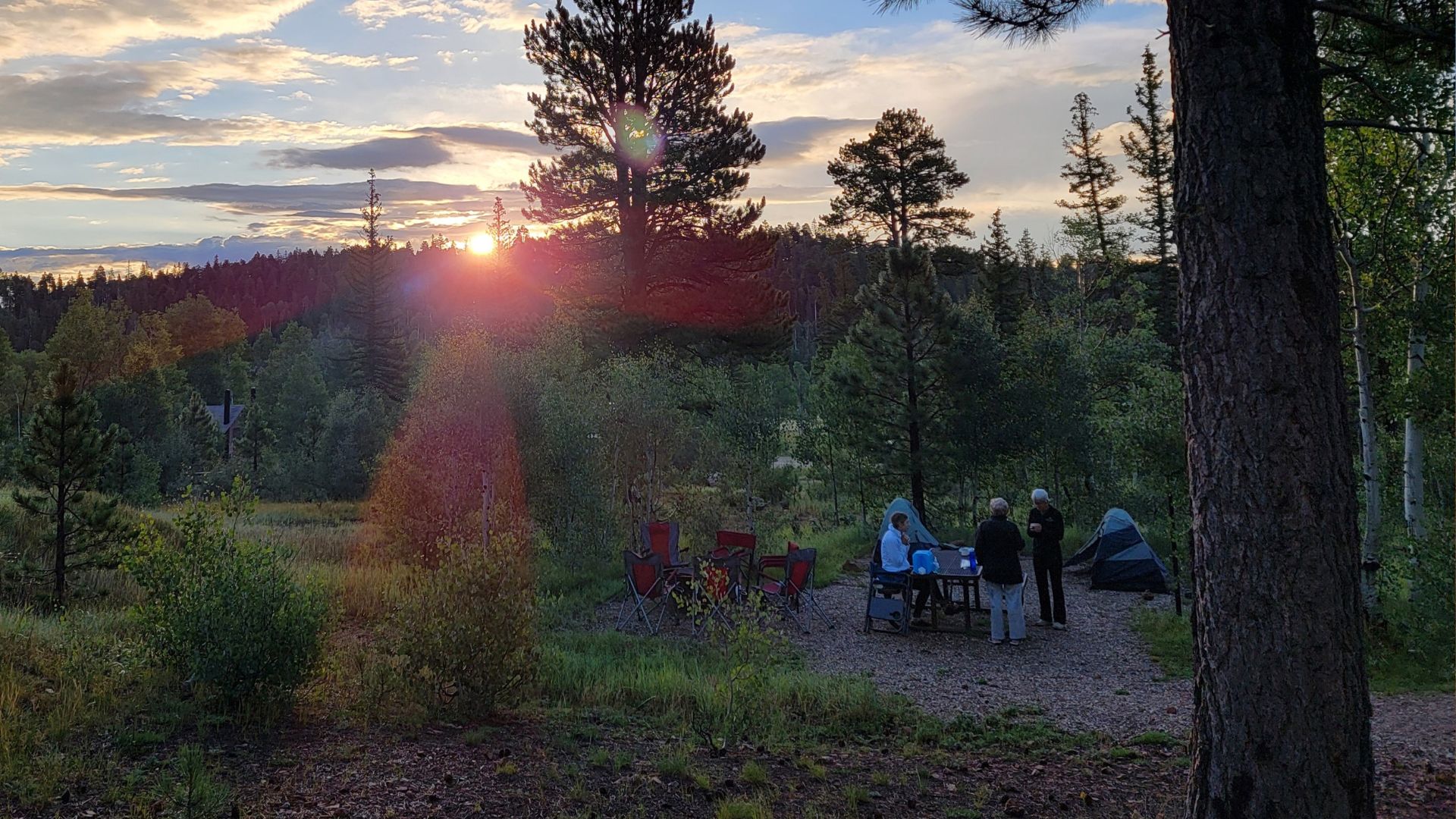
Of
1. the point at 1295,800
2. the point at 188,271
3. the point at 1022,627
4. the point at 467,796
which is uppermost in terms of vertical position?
the point at 188,271

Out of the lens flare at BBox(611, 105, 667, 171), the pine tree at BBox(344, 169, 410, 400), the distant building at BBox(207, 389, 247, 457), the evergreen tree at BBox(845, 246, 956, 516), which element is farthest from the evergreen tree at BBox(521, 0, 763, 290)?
the distant building at BBox(207, 389, 247, 457)

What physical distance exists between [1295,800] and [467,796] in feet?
10.6

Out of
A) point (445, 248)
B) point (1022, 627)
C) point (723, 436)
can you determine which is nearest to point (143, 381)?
point (723, 436)

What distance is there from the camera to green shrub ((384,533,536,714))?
5.13m

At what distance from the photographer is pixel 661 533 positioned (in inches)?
432

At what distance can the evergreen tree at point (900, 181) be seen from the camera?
80.7 feet

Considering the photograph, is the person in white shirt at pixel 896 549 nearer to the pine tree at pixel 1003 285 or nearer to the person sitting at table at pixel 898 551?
the person sitting at table at pixel 898 551

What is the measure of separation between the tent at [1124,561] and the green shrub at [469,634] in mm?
9060

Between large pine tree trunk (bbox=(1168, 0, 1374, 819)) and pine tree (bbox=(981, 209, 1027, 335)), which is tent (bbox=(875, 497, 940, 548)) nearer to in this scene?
large pine tree trunk (bbox=(1168, 0, 1374, 819))

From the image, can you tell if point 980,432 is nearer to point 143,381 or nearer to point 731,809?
point 731,809

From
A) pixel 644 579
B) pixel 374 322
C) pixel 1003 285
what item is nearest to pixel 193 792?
pixel 644 579

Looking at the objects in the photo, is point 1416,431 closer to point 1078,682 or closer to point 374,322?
point 1078,682

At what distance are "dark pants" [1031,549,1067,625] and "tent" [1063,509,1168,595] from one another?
258cm

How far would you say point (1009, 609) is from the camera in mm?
8570
